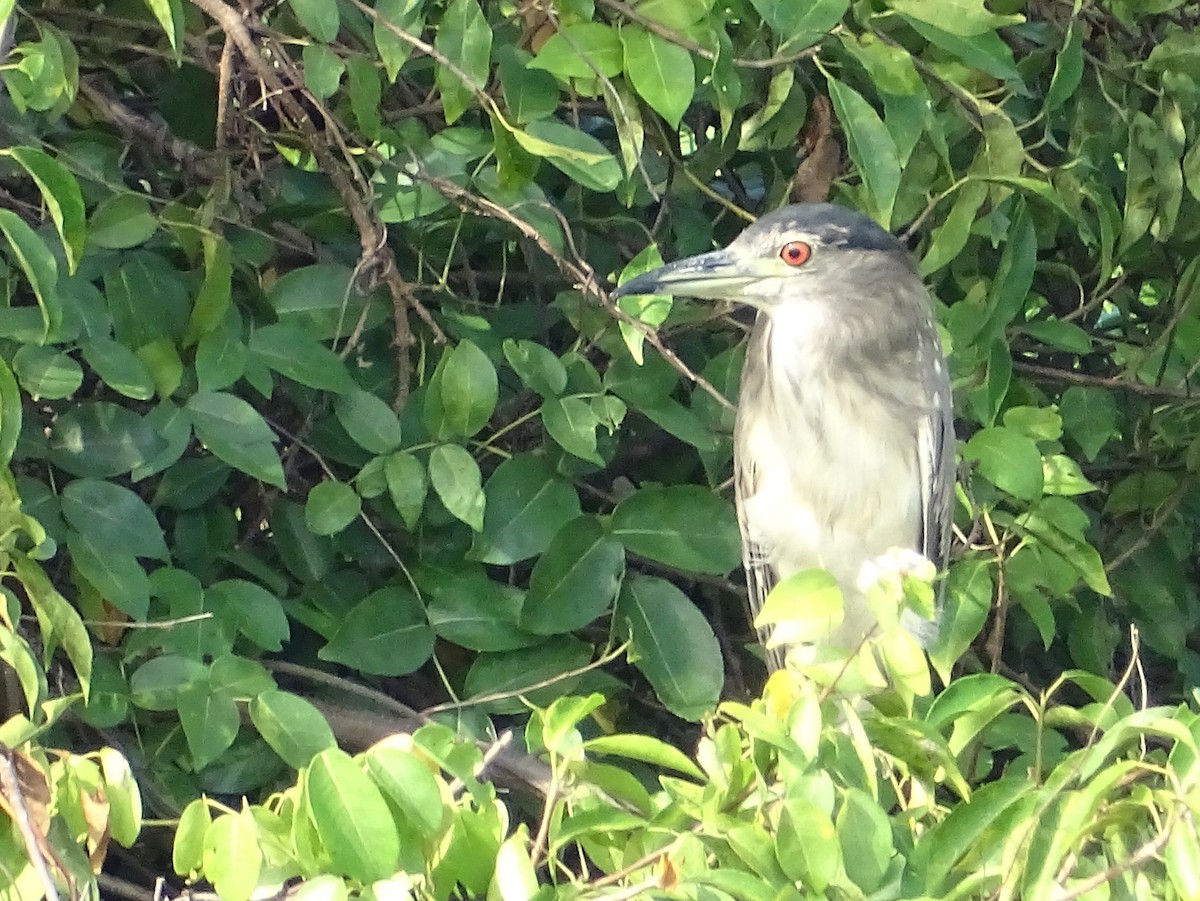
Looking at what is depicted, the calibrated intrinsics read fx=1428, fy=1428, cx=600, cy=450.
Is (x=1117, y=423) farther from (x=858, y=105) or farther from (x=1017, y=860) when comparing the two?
(x=1017, y=860)

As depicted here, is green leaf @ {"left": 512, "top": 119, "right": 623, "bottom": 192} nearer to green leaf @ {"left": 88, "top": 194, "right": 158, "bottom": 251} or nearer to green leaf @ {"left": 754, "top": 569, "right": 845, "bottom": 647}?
green leaf @ {"left": 88, "top": 194, "right": 158, "bottom": 251}

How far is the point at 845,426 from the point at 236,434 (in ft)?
3.08

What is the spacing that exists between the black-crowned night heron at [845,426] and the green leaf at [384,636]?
1.81 ft

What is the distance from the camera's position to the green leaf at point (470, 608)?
1.44 meters

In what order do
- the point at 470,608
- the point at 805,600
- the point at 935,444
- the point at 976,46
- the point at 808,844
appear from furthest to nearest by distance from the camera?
1. the point at 935,444
2. the point at 470,608
3. the point at 976,46
4. the point at 805,600
5. the point at 808,844

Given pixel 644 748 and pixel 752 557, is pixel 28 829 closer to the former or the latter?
pixel 644 748

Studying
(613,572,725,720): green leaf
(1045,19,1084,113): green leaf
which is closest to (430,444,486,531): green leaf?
(613,572,725,720): green leaf

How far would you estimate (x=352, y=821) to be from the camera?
0.79m

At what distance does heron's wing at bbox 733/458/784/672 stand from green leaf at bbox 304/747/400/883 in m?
1.07

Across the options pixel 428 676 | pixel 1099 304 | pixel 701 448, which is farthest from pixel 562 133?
pixel 1099 304

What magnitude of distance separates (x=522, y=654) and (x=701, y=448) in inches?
11.5

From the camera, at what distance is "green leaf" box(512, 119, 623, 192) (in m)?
1.27

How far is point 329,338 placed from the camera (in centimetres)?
143

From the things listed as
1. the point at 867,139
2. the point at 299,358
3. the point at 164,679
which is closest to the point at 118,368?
the point at 299,358
